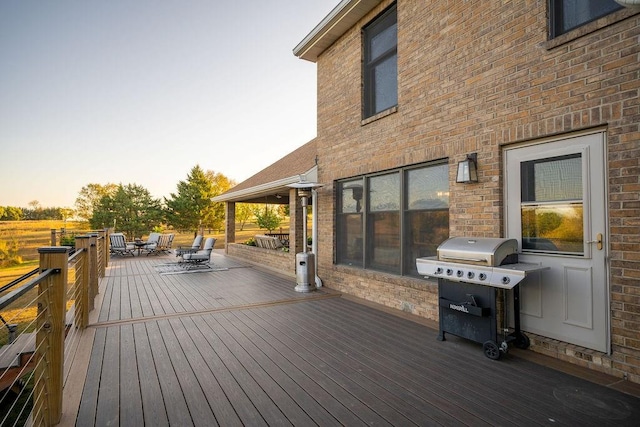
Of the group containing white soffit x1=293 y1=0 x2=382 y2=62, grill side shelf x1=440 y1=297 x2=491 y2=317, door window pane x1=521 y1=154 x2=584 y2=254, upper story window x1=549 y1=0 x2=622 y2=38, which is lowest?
grill side shelf x1=440 y1=297 x2=491 y2=317

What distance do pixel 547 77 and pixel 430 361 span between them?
3184mm

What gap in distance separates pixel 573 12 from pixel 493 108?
1.11 metres

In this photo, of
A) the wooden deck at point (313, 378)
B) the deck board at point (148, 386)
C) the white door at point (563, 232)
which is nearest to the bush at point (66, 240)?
the wooden deck at point (313, 378)

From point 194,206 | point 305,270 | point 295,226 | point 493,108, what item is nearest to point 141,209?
point 194,206

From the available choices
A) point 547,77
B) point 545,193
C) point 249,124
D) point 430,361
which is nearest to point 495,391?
point 430,361

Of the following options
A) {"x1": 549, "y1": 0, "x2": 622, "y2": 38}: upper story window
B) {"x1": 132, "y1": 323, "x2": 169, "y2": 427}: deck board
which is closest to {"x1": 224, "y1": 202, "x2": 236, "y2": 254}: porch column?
{"x1": 132, "y1": 323, "x2": 169, "y2": 427}: deck board

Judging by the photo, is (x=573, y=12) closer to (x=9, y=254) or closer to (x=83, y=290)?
(x=83, y=290)

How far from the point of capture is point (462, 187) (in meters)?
4.29

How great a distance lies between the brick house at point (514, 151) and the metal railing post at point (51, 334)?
422cm

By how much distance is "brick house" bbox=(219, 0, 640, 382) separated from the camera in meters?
2.89

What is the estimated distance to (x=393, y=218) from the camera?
5.55m

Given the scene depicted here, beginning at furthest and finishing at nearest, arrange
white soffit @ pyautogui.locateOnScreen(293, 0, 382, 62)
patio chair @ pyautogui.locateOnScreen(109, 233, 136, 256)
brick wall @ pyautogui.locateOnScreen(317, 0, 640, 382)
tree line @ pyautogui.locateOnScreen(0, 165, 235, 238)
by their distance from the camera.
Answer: tree line @ pyautogui.locateOnScreen(0, 165, 235, 238)
patio chair @ pyautogui.locateOnScreen(109, 233, 136, 256)
white soffit @ pyautogui.locateOnScreen(293, 0, 382, 62)
brick wall @ pyautogui.locateOnScreen(317, 0, 640, 382)

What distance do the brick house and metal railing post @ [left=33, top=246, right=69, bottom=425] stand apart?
13.8 feet

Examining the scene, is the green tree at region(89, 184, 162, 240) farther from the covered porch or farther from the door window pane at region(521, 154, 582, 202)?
the door window pane at region(521, 154, 582, 202)
